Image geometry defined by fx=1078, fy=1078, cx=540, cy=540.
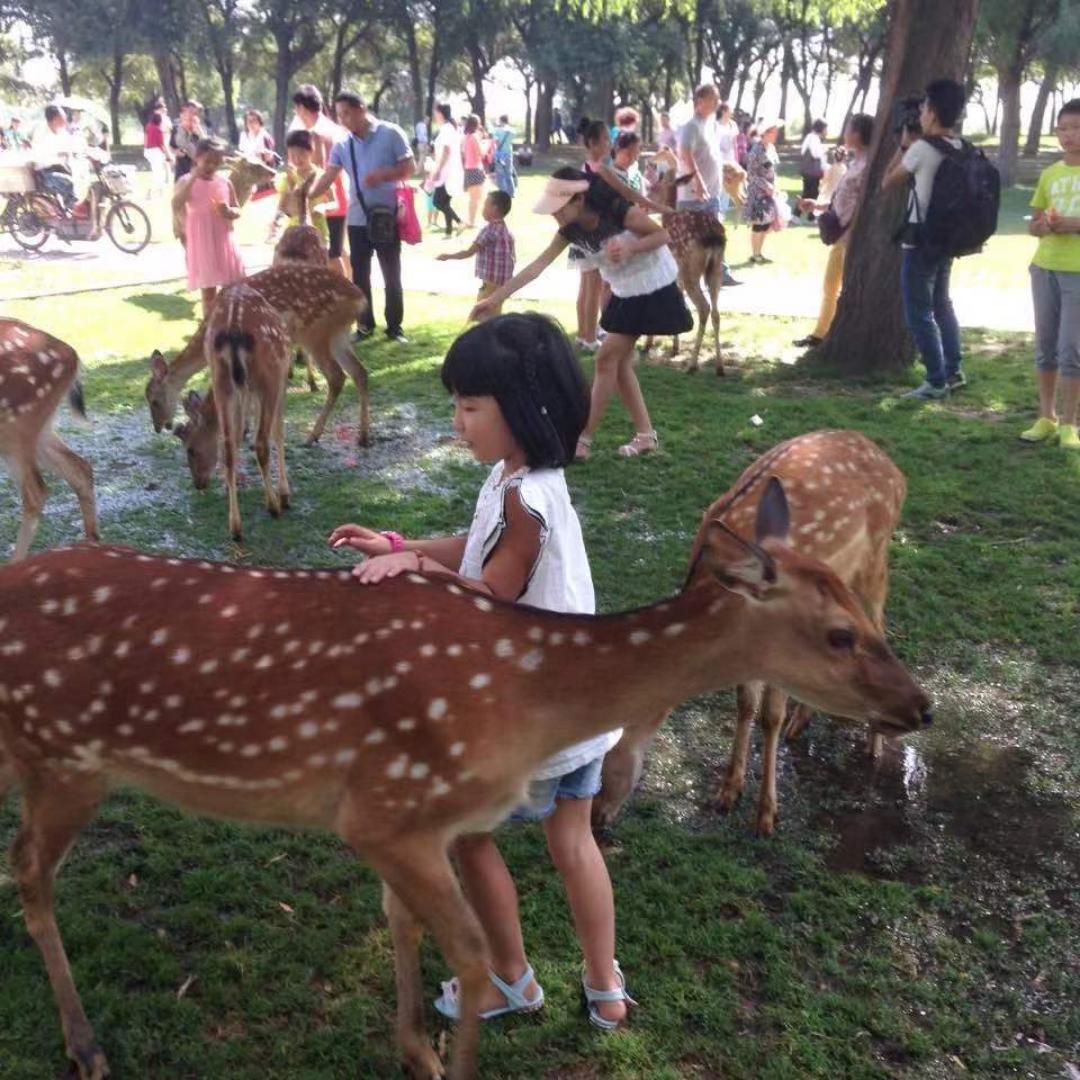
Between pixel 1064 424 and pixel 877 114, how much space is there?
3243mm

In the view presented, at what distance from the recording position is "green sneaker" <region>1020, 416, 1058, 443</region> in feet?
24.2

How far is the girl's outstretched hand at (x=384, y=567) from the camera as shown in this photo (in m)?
2.40

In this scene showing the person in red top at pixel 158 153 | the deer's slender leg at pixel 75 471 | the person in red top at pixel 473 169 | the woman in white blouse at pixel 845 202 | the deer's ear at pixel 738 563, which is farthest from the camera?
the person in red top at pixel 158 153

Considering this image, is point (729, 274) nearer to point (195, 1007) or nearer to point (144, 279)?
point (144, 279)

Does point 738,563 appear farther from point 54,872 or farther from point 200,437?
point 200,437

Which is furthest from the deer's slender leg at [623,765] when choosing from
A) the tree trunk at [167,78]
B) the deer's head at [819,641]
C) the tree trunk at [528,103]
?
the tree trunk at [528,103]

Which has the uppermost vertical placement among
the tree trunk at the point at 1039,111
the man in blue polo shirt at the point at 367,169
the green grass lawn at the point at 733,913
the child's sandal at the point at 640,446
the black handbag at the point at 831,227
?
the tree trunk at the point at 1039,111

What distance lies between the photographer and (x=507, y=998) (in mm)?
2762

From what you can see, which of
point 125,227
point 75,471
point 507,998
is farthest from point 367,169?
point 507,998

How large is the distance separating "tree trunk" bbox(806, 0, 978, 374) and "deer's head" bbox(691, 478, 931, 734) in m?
7.37

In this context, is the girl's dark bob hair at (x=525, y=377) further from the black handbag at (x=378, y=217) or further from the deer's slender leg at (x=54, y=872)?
the black handbag at (x=378, y=217)

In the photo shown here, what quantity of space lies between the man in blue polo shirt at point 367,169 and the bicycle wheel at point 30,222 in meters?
7.79

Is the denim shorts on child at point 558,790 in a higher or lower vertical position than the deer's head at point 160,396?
lower

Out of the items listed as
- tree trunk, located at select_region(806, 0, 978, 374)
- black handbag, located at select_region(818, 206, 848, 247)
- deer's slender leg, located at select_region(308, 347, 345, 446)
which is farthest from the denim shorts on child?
black handbag, located at select_region(818, 206, 848, 247)
